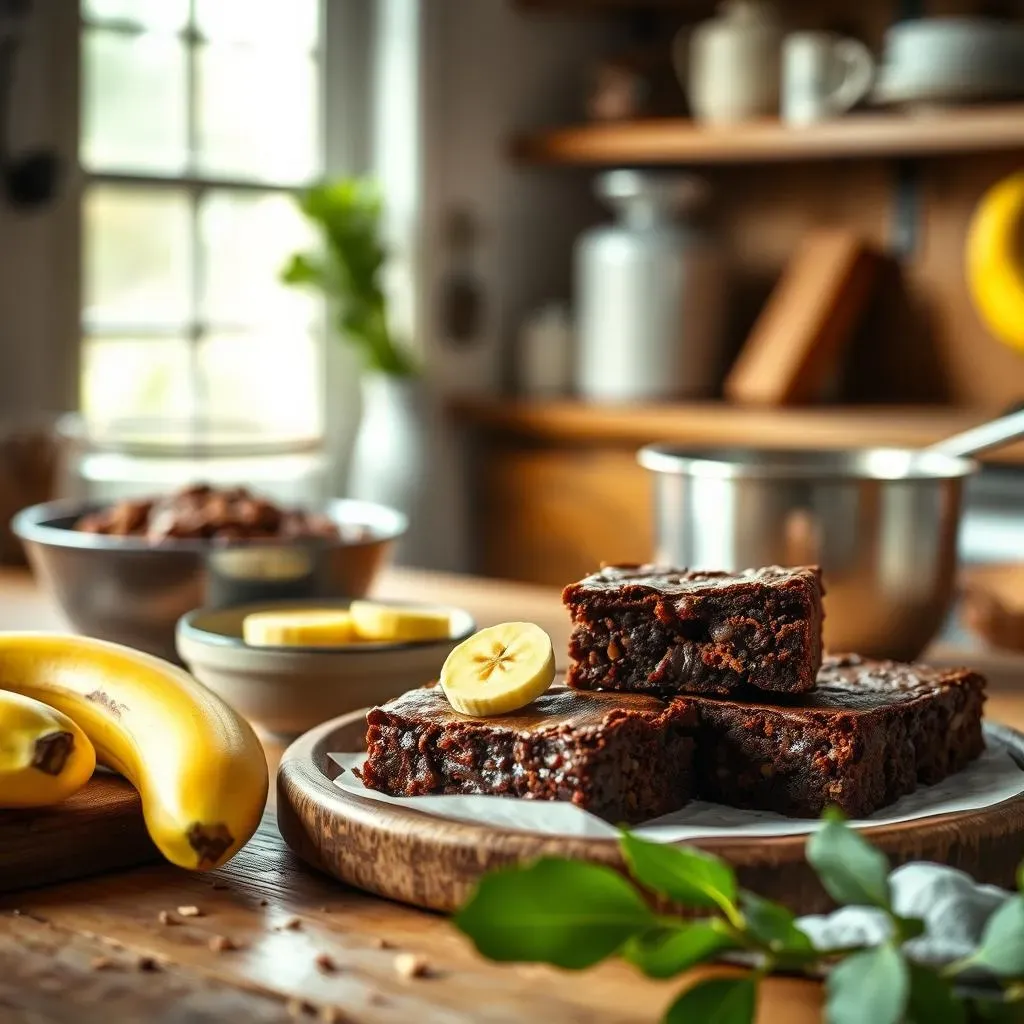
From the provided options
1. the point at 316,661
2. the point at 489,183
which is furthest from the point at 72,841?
the point at 489,183

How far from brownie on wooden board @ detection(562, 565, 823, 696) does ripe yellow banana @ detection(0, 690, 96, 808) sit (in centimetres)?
31

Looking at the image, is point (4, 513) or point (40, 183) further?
point (40, 183)

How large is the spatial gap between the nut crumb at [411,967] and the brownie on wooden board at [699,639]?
30cm

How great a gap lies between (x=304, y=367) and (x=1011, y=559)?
1.46 m

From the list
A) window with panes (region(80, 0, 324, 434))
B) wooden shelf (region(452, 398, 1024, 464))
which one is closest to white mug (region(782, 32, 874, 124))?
wooden shelf (region(452, 398, 1024, 464))

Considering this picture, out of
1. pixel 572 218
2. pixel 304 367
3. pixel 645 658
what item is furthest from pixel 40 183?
pixel 645 658

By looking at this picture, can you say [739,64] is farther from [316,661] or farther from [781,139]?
[316,661]

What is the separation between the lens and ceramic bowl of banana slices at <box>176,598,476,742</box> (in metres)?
1.19

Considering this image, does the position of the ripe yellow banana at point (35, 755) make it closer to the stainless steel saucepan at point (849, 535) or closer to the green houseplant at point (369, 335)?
the stainless steel saucepan at point (849, 535)

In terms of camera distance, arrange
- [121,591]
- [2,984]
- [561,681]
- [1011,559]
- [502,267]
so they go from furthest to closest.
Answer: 1. [502,267]
2. [1011,559]
3. [121,591]
4. [561,681]
5. [2,984]

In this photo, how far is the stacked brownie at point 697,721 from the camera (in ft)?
2.98

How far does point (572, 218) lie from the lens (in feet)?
12.1

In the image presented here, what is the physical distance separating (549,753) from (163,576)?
0.67 metres

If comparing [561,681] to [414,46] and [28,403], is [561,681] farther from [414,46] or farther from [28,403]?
[414,46]
